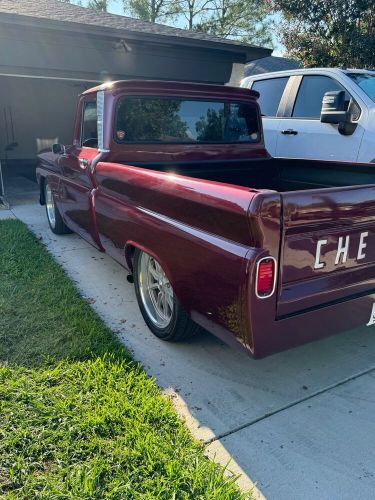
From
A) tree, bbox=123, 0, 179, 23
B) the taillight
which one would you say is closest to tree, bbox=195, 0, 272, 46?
tree, bbox=123, 0, 179, 23

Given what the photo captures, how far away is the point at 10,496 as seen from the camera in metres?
1.86

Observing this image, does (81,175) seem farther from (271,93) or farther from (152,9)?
(152,9)

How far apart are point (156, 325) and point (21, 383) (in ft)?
3.40

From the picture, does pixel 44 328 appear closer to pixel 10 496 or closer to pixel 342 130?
pixel 10 496

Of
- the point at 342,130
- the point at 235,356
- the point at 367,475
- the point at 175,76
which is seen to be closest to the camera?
the point at 367,475

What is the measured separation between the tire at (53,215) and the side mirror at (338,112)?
369 centimetres

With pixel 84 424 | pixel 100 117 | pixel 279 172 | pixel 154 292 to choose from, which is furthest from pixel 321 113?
pixel 84 424

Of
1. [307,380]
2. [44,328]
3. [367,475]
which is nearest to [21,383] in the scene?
[44,328]

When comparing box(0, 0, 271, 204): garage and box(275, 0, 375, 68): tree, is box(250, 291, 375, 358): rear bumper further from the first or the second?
box(275, 0, 375, 68): tree

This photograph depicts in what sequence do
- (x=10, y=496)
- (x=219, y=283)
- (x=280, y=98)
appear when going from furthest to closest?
1. (x=280, y=98)
2. (x=219, y=283)
3. (x=10, y=496)

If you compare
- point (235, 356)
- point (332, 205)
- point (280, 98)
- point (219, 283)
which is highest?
point (280, 98)

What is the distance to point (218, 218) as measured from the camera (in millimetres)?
2146

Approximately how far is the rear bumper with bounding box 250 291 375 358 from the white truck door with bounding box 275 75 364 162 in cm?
349

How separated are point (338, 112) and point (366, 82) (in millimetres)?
878
